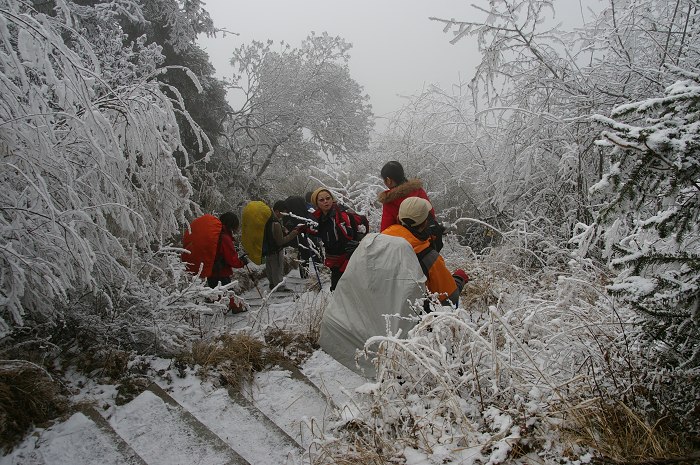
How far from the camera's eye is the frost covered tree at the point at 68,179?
2.74 meters

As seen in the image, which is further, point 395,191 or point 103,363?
point 395,191

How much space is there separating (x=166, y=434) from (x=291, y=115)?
470 inches

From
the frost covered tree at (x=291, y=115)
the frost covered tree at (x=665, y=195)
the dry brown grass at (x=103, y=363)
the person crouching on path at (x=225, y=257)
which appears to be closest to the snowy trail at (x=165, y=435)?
the dry brown grass at (x=103, y=363)

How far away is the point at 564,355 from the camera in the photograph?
2.62m

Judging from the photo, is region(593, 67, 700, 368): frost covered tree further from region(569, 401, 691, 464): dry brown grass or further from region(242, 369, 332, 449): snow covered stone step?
region(242, 369, 332, 449): snow covered stone step

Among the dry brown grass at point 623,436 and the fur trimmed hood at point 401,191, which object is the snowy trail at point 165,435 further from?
the fur trimmed hood at point 401,191

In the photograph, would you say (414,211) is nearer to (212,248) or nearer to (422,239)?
(422,239)

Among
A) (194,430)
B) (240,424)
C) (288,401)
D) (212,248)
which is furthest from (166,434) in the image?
(212,248)

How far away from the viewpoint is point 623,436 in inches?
79.9

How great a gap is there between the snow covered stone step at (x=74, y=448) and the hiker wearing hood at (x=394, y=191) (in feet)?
8.63

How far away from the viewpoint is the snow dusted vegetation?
198 cm

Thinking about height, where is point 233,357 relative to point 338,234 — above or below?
below

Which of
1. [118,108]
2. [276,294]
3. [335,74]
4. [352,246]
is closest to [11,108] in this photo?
[118,108]

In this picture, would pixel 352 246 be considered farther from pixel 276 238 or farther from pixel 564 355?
pixel 276 238
